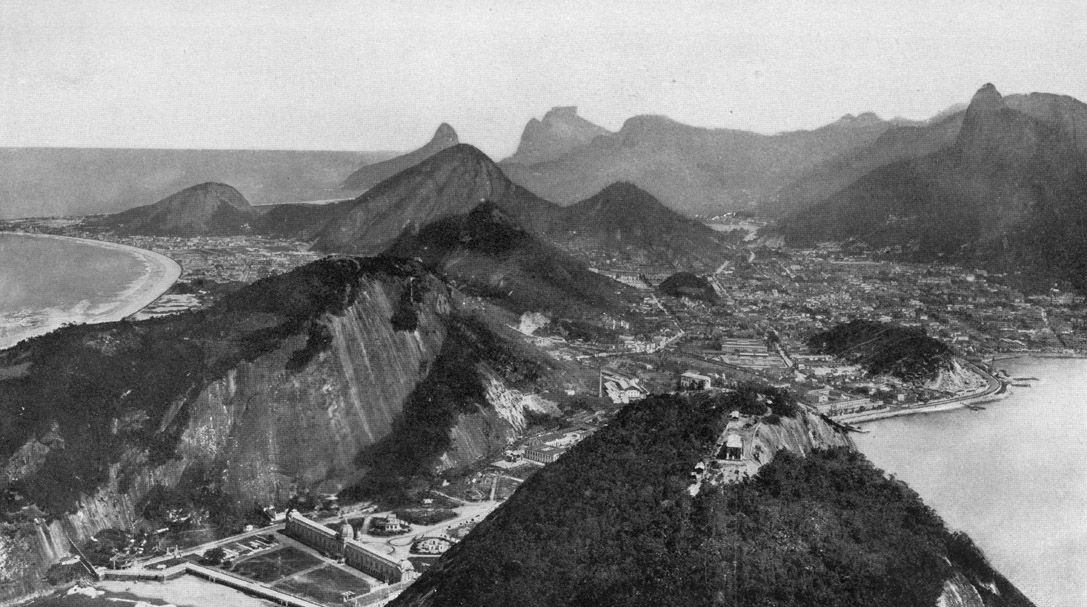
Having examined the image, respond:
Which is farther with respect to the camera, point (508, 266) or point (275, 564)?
point (508, 266)

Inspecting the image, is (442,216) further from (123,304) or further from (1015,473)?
(1015,473)

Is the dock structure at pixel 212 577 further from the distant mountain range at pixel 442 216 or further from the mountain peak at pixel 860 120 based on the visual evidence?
the mountain peak at pixel 860 120

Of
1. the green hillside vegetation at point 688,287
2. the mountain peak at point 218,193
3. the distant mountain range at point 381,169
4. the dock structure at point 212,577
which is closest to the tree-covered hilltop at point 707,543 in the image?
the dock structure at point 212,577

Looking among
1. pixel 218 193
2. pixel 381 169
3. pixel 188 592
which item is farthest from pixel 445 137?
pixel 188 592

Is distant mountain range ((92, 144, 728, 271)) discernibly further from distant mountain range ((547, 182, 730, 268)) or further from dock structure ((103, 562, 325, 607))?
dock structure ((103, 562, 325, 607))

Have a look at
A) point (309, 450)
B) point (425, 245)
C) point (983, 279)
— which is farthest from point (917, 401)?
point (425, 245)

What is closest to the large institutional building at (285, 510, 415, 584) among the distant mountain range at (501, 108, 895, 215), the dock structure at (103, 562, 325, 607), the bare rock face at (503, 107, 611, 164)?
the dock structure at (103, 562, 325, 607)
